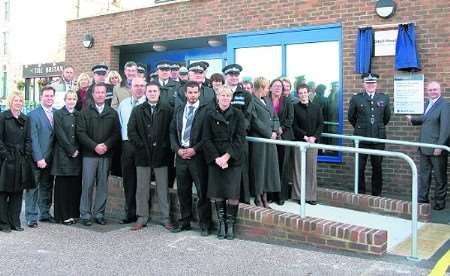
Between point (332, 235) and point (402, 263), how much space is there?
2.40 ft

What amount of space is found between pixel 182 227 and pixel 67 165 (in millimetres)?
1670

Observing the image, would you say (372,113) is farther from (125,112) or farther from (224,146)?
(125,112)

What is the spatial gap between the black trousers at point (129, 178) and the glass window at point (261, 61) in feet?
12.7

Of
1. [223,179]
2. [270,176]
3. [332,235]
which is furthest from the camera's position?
[270,176]

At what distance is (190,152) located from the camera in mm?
6031

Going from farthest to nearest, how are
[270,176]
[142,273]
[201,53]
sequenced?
1. [201,53]
2. [270,176]
3. [142,273]

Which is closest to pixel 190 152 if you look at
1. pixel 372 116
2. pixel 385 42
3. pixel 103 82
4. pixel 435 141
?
pixel 103 82

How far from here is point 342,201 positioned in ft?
24.5

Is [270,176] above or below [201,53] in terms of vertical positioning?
below

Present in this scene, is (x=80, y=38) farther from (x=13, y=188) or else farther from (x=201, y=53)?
(x=13, y=188)

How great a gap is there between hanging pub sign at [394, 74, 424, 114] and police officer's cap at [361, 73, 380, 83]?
0.35 m

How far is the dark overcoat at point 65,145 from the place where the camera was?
6.66 meters

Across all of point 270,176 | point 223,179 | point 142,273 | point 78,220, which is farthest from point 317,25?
point 142,273

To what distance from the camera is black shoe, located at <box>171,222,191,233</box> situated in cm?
627
